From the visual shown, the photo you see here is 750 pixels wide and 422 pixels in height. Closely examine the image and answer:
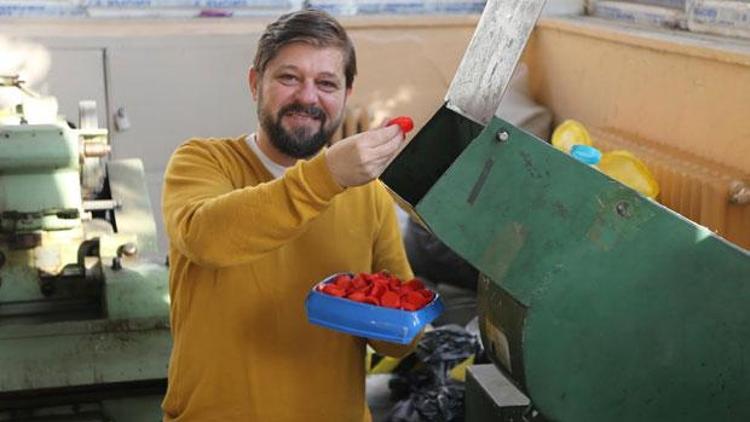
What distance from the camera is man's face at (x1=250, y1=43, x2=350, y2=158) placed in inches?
79.0

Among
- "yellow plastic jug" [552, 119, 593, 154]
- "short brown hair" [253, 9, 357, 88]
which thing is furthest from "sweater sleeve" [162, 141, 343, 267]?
"yellow plastic jug" [552, 119, 593, 154]

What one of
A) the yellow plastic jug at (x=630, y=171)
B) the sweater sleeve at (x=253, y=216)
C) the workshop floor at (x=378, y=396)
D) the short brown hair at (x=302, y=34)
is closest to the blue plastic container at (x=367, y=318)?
the sweater sleeve at (x=253, y=216)

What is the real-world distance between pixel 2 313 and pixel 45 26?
2108 millimetres

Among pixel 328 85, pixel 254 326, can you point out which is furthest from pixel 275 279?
pixel 328 85

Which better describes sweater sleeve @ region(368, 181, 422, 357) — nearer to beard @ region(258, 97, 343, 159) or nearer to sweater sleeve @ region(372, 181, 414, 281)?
sweater sleeve @ region(372, 181, 414, 281)

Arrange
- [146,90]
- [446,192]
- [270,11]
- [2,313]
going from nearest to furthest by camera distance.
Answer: [446,192], [2,313], [146,90], [270,11]

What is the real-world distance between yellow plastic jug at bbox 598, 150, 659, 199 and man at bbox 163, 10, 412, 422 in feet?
5.12

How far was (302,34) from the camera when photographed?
2.01 m

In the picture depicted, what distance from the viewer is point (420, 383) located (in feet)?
9.93

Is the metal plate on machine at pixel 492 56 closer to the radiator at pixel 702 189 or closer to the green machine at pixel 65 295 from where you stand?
the green machine at pixel 65 295

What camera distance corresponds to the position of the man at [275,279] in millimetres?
1963

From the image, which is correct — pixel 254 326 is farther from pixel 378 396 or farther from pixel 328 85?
pixel 378 396

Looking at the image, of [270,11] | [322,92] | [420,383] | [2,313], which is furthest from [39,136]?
[270,11]

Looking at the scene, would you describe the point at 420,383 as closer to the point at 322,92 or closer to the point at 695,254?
the point at 322,92
